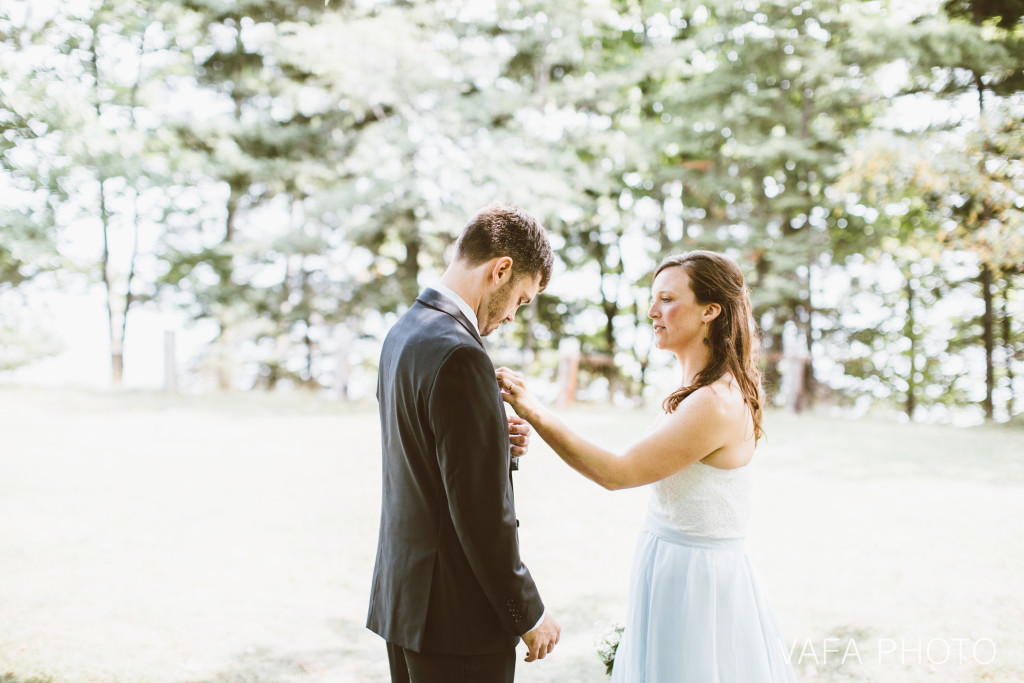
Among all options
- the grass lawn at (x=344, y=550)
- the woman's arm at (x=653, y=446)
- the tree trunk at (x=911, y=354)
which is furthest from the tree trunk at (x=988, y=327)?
the woman's arm at (x=653, y=446)

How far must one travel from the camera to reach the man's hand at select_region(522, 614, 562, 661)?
1570mm

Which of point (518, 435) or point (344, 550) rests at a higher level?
point (518, 435)

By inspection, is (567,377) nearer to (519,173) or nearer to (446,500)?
(519,173)

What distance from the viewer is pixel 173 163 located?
36.1 feet

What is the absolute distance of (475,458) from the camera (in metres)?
1.43

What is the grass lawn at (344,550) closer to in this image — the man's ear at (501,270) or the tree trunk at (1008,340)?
the man's ear at (501,270)

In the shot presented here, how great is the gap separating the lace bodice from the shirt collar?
724 millimetres

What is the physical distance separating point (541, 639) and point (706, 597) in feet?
1.71

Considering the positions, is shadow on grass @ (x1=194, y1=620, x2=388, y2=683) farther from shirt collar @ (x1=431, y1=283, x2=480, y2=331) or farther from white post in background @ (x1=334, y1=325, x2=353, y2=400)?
white post in background @ (x1=334, y1=325, x2=353, y2=400)

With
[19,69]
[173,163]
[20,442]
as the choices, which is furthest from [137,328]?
[19,69]

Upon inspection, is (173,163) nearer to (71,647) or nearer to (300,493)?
(300,493)

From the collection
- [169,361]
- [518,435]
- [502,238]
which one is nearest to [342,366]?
[169,361]

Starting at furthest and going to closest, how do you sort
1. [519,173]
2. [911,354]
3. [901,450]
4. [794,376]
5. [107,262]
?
[911,354] → [107,262] → [519,173] → [794,376] → [901,450]

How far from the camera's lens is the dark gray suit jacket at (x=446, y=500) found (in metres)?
1.43
